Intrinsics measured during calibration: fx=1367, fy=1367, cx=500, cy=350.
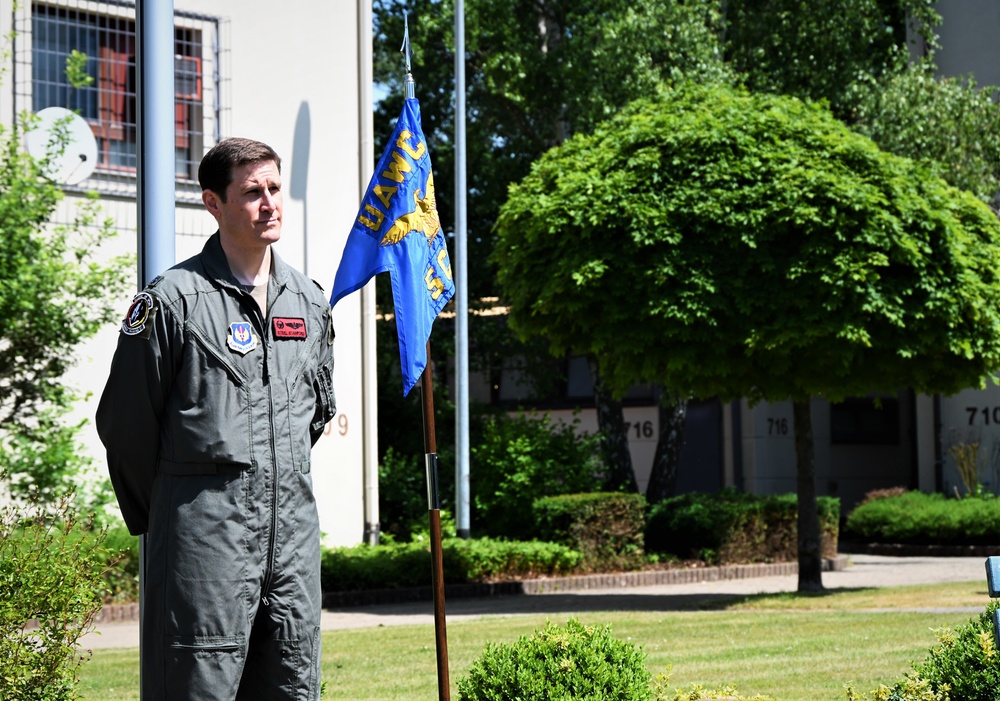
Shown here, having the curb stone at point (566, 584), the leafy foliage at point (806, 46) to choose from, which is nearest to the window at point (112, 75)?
the curb stone at point (566, 584)

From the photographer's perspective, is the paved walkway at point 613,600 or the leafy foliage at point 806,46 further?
the leafy foliage at point 806,46

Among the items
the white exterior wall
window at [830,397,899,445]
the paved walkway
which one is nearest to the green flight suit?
the paved walkway

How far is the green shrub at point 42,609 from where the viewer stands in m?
6.10

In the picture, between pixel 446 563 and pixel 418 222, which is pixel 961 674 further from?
pixel 446 563

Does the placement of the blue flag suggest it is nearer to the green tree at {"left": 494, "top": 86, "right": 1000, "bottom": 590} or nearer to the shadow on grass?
the green tree at {"left": 494, "top": 86, "right": 1000, "bottom": 590}

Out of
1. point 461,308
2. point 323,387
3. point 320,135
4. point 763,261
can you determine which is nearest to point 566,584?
point 461,308

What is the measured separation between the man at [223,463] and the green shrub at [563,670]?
1.59 meters

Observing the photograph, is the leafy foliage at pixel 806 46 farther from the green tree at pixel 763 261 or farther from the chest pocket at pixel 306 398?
the chest pocket at pixel 306 398

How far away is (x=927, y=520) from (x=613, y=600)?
10.1 m

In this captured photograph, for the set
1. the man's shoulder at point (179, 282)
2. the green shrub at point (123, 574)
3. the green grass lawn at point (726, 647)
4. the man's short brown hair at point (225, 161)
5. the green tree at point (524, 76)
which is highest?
the green tree at point (524, 76)

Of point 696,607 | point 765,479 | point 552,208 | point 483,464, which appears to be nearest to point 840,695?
point 696,607

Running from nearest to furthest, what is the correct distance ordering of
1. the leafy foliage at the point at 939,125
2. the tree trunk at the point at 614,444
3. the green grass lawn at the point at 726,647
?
the green grass lawn at the point at 726,647, the leafy foliage at the point at 939,125, the tree trunk at the point at 614,444

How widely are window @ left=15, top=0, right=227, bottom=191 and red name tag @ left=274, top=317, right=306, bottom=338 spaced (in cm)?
1135

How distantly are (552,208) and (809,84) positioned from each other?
411 inches
